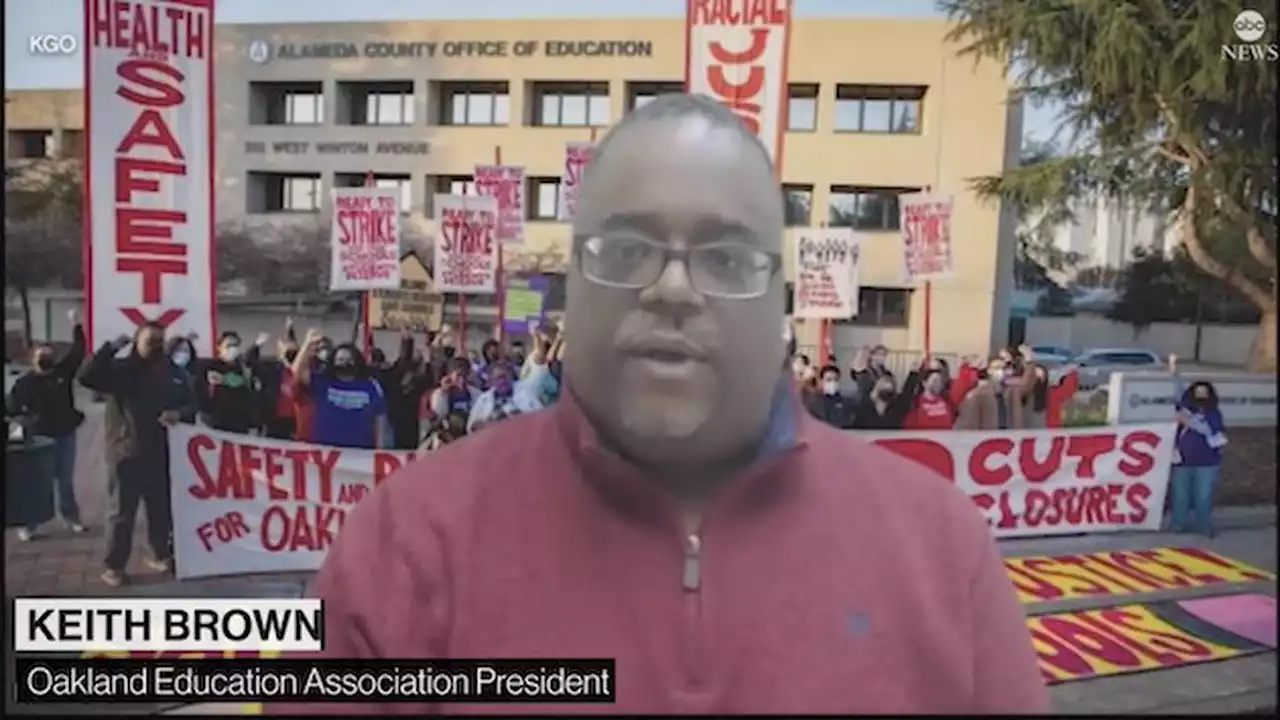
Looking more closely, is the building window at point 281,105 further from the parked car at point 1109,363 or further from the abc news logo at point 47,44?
the parked car at point 1109,363

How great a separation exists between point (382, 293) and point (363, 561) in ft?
2.23

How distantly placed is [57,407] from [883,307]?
4.67 ft

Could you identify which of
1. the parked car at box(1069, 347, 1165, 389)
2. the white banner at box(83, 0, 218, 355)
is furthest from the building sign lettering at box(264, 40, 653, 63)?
the parked car at box(1069, 347, 1165, 389)

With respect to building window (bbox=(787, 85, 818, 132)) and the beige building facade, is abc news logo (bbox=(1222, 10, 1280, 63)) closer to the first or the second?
the beige building facade

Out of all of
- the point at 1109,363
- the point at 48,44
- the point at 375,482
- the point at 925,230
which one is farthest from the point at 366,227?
the point at 1109,363

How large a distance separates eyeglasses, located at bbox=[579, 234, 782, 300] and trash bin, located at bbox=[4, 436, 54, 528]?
1.09 metres

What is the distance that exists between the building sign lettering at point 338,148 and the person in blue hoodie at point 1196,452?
4.44 feet

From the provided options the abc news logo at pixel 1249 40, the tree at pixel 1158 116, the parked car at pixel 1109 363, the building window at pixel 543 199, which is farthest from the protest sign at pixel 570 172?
the abc news logo at pixel 1249 40

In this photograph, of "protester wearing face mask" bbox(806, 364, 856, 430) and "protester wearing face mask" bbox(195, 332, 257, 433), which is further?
"protester wearing face mask" bbox(195, 332, 257, 433)

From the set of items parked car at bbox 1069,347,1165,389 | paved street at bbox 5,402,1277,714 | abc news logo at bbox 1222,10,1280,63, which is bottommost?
paved street at bbox 5,402,1277,714

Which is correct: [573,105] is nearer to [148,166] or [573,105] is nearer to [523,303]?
[523,303]

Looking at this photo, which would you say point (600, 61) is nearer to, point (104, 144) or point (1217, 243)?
point (104, 144)

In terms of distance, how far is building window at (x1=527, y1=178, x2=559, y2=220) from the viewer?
4.84 feet

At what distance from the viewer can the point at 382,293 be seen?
5.49 ft
